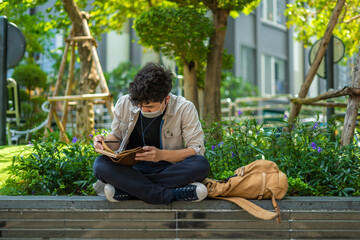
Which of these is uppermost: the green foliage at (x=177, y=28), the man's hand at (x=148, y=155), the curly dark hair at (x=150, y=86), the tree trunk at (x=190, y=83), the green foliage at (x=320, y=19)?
the green foliage at (x=320, y=19)

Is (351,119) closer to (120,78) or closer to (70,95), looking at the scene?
(70,95)

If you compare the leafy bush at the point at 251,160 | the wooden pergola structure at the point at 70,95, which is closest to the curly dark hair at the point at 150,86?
the leafy bush at the point at 251,160

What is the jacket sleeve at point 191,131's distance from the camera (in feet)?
12.0

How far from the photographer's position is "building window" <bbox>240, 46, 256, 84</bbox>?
69.3 ft

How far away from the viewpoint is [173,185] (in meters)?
3.49

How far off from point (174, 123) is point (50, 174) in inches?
52.6

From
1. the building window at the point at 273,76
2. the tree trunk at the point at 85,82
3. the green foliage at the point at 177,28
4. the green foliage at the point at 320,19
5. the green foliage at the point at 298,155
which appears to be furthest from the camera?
the building window at the point at 273,76

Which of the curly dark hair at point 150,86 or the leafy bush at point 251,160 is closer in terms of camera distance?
the curly dark hair at point 150,86

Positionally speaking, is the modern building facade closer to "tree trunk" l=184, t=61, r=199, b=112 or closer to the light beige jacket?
"tree trunk" l=184, t=61, r=199, b=112

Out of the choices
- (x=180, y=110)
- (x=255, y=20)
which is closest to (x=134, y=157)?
(x=180, y=110)

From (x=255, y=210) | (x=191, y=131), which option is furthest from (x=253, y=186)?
(x=191, y=131)

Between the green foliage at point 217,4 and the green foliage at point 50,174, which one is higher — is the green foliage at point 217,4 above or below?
above

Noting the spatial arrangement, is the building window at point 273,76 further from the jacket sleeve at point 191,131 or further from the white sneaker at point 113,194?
the white sneaker at point 113,194

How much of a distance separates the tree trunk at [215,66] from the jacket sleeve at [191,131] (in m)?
3.67
